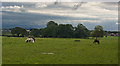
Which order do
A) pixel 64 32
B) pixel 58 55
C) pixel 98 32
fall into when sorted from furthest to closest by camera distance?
A: pixel 98 32 → pixel 64 32 → pixel 58 55

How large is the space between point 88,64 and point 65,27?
9848 cm

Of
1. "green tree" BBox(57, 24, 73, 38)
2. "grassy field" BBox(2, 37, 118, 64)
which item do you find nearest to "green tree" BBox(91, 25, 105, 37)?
"green tree" BBox(57, 24, 73, 38)

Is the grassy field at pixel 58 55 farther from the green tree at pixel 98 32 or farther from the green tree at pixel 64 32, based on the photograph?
the green tree at pixel 98 32

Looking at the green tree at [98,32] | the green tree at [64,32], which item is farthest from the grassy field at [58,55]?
the green tree at [98,32]

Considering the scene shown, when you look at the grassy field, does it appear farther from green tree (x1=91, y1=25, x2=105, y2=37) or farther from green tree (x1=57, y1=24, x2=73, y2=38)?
green tree (x1=91, y1=25, x2=105, y2=37)

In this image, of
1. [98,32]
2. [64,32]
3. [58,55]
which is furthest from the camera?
[98,32]

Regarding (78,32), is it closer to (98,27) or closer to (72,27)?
(72,27)

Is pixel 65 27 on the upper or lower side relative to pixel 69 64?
upper

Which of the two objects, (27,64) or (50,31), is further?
(50,31)

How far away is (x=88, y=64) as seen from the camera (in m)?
14.0

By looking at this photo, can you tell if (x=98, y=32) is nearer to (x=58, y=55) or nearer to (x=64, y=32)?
(x=64, y=32)

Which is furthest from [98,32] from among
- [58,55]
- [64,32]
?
[58,55]

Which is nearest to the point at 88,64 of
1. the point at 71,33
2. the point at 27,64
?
the point at 27,64

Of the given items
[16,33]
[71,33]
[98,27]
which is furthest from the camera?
[98,27]
